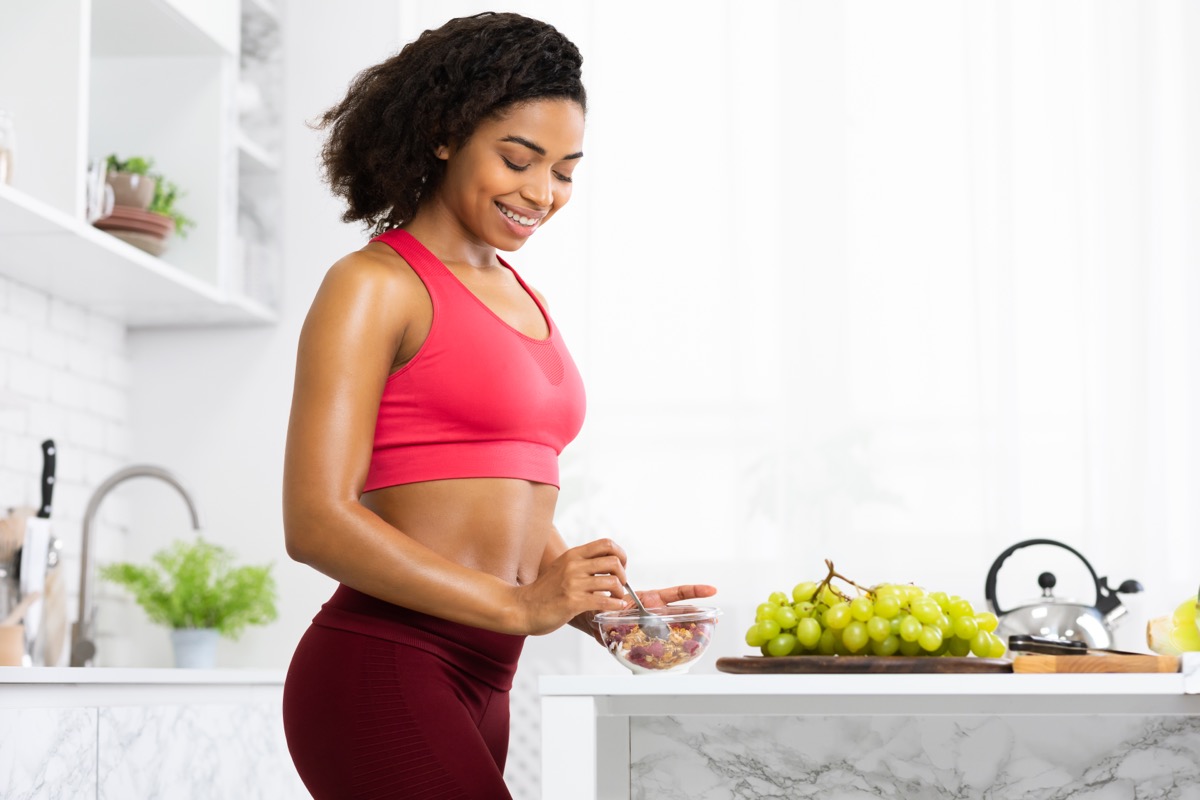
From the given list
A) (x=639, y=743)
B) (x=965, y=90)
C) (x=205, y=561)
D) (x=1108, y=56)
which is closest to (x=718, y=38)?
(x=965, y=90)

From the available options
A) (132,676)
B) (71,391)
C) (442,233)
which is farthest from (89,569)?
(442,233)

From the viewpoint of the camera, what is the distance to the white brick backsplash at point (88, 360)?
10.5 ft

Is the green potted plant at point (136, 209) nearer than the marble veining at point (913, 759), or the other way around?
the marble veining at point (913, 759)

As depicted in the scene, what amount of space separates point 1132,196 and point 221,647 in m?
2.41

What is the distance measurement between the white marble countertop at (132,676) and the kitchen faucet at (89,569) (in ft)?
1.26

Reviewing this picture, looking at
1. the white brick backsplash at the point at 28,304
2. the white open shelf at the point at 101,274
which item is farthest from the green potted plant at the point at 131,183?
the white brick backsplash at the point at 28,304

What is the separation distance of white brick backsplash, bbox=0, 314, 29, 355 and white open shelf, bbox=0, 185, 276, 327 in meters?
0.09

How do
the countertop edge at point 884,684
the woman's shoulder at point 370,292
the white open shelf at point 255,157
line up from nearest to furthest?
1. the countertop edge at point 884,684
2. the woman's shoulder at point 370,292
3. the white open shelf at point 255,157

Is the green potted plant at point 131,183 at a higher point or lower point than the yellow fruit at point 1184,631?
higher

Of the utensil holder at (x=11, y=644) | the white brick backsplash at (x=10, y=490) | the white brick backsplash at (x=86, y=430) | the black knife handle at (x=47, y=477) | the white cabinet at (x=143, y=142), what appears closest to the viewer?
the utensil holder at (x=11, y=644)

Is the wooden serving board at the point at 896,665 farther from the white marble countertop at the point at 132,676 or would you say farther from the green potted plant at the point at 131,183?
the green potted plant at the point at 131,183

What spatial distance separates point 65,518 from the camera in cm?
309

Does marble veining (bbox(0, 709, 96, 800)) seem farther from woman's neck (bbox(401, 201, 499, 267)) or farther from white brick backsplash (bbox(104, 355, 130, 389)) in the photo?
white brick backsplash (bbox(104, 355, 130, 389))

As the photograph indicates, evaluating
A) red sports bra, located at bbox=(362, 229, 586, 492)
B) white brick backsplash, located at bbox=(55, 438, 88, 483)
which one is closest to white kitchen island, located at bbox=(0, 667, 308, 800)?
white brick backsplash, located at bbox=(55, 438, 88, 483)
